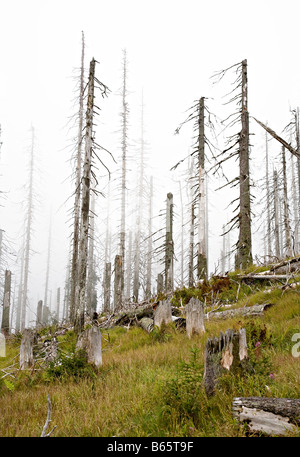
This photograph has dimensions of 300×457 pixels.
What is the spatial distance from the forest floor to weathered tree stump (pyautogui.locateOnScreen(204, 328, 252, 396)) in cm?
9

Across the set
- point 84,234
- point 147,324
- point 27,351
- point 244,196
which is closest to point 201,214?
point 244,196

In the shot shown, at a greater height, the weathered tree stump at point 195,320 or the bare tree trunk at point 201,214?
the bare tree trunk at point 201,214

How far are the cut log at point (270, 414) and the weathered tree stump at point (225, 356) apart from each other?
33.7 inches

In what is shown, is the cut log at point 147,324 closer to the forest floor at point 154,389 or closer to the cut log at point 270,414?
the forest floor at point 154,389

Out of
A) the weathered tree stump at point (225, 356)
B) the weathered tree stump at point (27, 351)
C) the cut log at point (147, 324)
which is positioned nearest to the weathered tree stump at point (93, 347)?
the weathered tree stump at point (27, 351)

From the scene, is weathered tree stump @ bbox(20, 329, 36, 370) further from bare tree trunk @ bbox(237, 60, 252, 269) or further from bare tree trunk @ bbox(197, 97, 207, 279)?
bare tree trunk @ bbox(197, 97, 207, 279)

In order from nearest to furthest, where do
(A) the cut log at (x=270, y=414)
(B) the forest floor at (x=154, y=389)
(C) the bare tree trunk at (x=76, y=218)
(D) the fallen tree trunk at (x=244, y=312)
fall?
1. (A) the cut log at (x=270, y=414)
2. (B) the forest floor at (x=154, y=389)
3. (D) the fallen tree trunk at (x=244, y=312)
4. (C) the bare tree trunk at (x=76, y=218)

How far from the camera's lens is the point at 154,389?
3.61 metres

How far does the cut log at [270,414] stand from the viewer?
239 centimetres

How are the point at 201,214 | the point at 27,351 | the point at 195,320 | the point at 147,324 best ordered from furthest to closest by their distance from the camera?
the point at 201,214 → the point at 147,324 → the point at 27,351 → the point at 195,320

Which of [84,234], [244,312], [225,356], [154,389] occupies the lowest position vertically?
[154,389]

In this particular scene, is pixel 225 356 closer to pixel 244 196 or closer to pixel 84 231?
pixel 84 231

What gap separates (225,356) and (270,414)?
1.06 m
